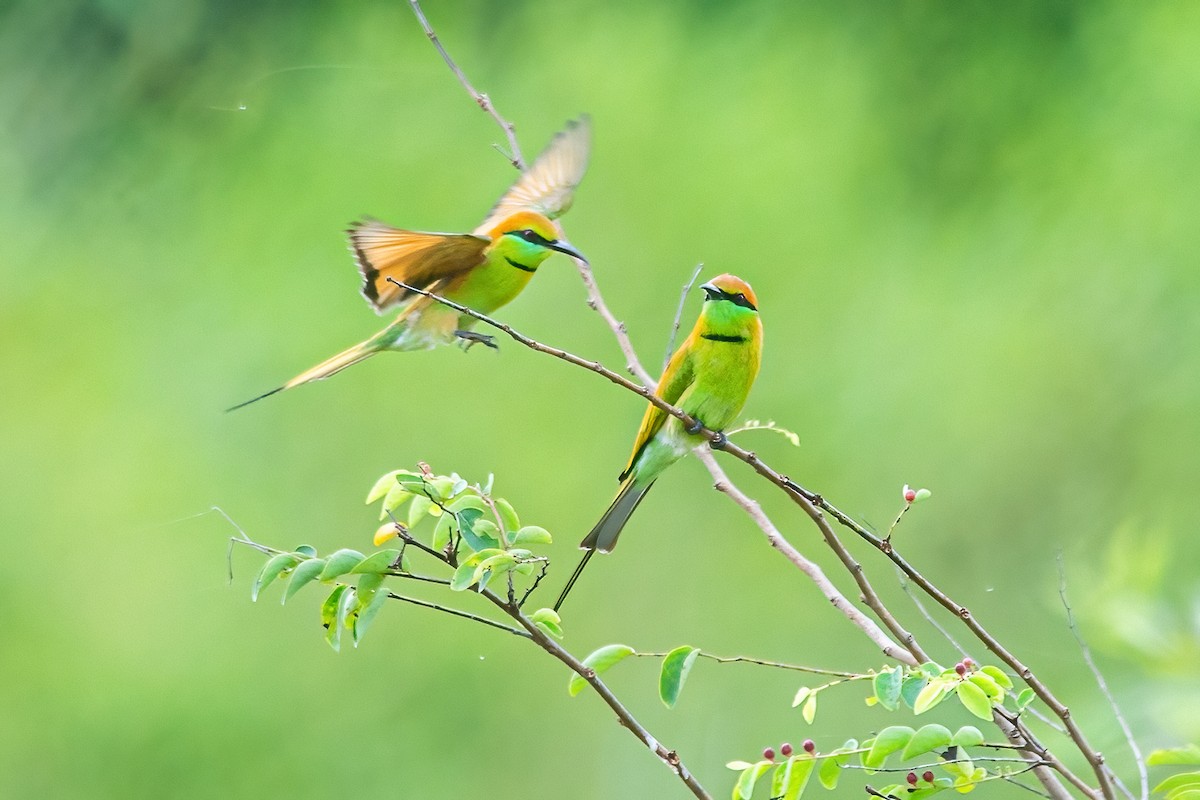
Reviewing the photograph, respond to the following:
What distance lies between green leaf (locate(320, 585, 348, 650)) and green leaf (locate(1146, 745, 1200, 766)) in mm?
486

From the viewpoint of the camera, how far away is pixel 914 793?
2.44 ft

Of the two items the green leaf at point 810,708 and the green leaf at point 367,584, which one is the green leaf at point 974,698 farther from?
the green leaf at point 367,584

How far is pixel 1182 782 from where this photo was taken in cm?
74

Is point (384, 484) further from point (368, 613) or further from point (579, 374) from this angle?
point (579, 374)

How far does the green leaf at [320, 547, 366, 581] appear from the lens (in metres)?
0.81

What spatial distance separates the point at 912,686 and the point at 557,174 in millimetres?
914

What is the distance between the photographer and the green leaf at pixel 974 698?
70 cm

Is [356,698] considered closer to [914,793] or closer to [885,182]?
[885,182]

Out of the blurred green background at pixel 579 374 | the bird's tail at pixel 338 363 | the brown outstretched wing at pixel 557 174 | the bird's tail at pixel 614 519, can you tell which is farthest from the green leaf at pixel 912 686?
the blurred green background at pixel 579 374

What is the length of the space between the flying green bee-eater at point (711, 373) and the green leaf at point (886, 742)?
0.61 metres

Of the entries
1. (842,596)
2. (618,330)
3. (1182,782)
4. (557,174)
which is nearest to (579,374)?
(557,174)

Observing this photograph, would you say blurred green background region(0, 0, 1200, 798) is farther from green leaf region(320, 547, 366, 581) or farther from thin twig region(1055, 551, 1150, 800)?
green leaf region(320, 547, 366, 581)

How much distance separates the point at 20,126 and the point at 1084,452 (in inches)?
103

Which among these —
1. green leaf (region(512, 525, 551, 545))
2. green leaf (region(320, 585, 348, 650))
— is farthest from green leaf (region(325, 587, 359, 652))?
green leaf (region(512, 525, 551, 545))
